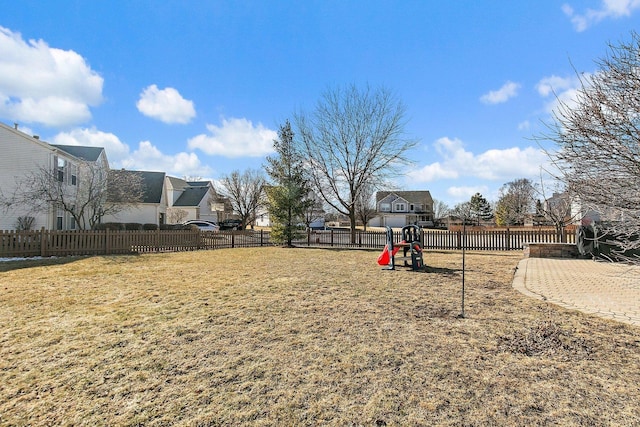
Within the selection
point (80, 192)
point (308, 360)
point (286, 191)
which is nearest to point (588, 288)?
point (308, 360)

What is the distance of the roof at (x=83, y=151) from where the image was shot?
22742 mm

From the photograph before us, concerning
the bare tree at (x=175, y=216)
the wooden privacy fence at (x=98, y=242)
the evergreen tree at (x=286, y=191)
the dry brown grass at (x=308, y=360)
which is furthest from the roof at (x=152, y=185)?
the dry brown grass at (x=308, y=360)

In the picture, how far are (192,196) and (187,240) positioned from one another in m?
27.7

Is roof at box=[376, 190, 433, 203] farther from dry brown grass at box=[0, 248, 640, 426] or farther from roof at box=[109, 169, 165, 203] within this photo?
dry brown grass at box=[0, 248, 640, 426]

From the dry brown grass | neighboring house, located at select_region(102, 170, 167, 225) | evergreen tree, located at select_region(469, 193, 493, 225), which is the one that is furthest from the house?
the dry brown grass

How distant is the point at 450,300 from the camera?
5.92 m

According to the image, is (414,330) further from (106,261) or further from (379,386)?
(106,261)

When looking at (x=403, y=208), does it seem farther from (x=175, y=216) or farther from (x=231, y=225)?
(x=175, y=216)

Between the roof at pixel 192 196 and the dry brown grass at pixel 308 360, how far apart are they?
36.4 meters

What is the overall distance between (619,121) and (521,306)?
3.51 meters

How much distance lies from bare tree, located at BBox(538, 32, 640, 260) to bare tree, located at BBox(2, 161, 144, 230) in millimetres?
20513

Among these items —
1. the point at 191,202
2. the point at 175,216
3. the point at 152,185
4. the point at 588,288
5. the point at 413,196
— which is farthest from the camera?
the point at 413,196

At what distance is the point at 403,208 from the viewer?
198 ft

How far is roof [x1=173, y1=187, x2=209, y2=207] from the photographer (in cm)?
4088
